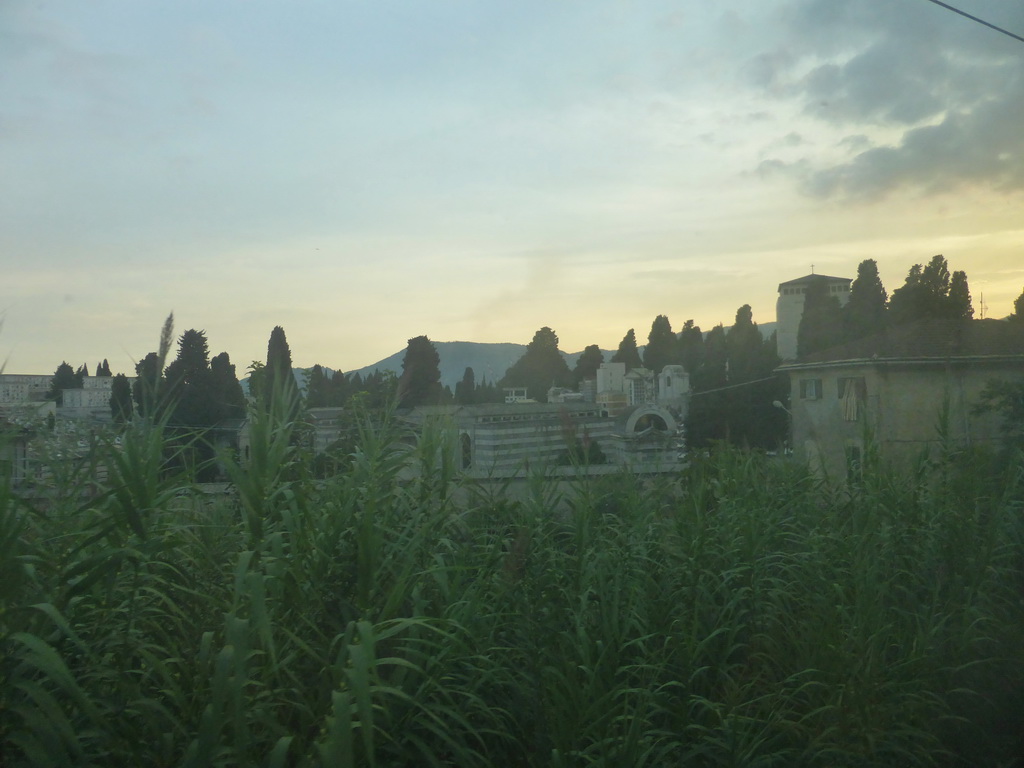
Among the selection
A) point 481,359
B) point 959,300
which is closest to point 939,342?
point 959,300

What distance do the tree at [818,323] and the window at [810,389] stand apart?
2822mm

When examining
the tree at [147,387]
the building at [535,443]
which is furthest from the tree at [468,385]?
the tree at [147,387]

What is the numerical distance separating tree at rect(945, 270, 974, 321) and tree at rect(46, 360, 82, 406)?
14.3m

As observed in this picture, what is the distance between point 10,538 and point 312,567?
2.94 feet

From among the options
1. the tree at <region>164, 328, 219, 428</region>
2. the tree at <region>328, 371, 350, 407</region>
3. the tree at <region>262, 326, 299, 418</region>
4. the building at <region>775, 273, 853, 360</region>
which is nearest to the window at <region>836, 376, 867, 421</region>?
the building at <region>775, 273, 853, 360</region>

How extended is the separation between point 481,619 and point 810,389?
45.0 ft

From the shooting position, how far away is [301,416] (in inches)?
146

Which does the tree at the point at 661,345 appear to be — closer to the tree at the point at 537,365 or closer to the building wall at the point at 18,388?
the tree at the point at 537,365

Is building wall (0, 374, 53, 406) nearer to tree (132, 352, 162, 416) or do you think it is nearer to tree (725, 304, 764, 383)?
tree (132, 352, 162, 416)

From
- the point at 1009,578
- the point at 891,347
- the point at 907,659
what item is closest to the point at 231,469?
the point at 907,659

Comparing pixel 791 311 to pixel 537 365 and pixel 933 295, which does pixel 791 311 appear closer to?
pixel 933 295

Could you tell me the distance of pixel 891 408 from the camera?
38.6ft

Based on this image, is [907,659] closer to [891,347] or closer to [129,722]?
[129,722]

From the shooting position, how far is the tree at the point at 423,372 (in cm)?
468
